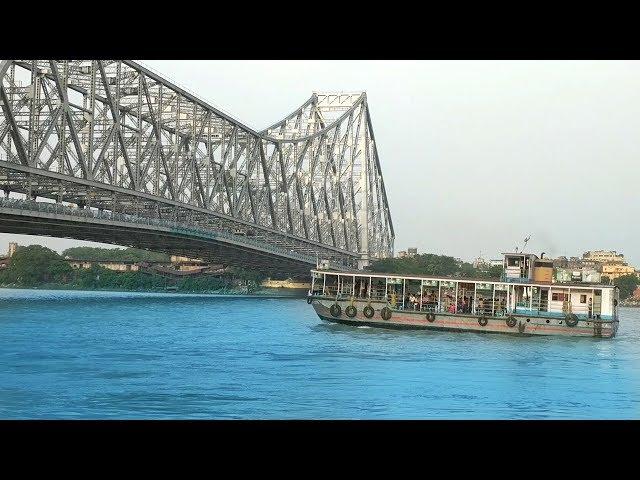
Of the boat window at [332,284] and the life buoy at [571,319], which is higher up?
the boat window at [332,284]

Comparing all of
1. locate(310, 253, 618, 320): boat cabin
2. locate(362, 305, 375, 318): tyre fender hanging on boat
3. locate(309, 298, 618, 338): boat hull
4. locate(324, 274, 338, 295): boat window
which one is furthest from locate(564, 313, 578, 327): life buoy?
locate(324, 274, 338, 295): boat window

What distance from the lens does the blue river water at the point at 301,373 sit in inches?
630

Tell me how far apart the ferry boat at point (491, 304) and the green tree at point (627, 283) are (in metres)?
41.7

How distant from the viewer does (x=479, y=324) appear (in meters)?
34.7

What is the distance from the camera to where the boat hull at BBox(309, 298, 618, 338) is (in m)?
34.3

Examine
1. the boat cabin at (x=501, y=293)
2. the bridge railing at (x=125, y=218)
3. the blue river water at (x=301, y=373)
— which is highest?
the bridge railing at (x=125, y=218)

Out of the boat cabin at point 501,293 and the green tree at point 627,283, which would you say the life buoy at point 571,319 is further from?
the green tree at point 627,283

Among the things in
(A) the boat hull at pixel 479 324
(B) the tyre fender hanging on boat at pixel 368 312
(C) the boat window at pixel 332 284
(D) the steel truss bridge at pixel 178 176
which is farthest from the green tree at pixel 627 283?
(B) the tyre fender hanging on boat at pixel 368 312

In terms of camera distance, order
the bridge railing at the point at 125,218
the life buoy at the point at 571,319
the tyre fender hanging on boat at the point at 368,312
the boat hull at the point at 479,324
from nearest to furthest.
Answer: the life buoy at the point at 571,319
the boat hull at the point at 479,324
the tyre fender hanging on boat at the point at 368,312
the bridge railing at the point at 125,218

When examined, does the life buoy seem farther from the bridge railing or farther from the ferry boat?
the bridge railing
